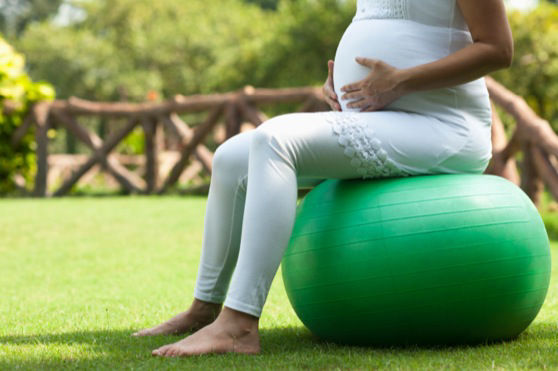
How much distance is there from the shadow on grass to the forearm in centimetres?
87

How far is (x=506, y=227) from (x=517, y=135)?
16.3 ft

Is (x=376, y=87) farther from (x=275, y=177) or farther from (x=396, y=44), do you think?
Result: (x=275, y=177)

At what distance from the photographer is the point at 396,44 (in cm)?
256

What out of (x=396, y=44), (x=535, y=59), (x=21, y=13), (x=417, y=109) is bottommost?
(x=535, y=59)

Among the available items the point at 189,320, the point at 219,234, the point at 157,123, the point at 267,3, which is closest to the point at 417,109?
the point at 219,234

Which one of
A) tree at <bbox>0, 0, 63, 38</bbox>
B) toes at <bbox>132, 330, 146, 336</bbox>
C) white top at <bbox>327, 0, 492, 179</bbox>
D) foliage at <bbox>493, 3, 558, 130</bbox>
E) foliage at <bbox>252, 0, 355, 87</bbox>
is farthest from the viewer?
tree at <bbox>0, 0, 63, 38</bbox>

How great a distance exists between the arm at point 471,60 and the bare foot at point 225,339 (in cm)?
90

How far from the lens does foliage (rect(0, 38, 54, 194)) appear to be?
10609 mm

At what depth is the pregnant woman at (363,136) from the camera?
7.66ft

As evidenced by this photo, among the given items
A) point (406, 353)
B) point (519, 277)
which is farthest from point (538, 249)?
point (406, 353)

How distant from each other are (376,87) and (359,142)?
0.74ft

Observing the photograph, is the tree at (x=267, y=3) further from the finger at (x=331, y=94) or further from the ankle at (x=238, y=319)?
the ankle at (x=238, y=319)

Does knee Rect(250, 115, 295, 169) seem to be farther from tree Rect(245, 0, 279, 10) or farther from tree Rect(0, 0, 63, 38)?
tree Rect(0, 0, 63, 38)

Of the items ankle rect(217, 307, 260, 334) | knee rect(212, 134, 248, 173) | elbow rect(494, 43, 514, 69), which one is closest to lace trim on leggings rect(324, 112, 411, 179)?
knee rect(212, 134, 248, 173)
